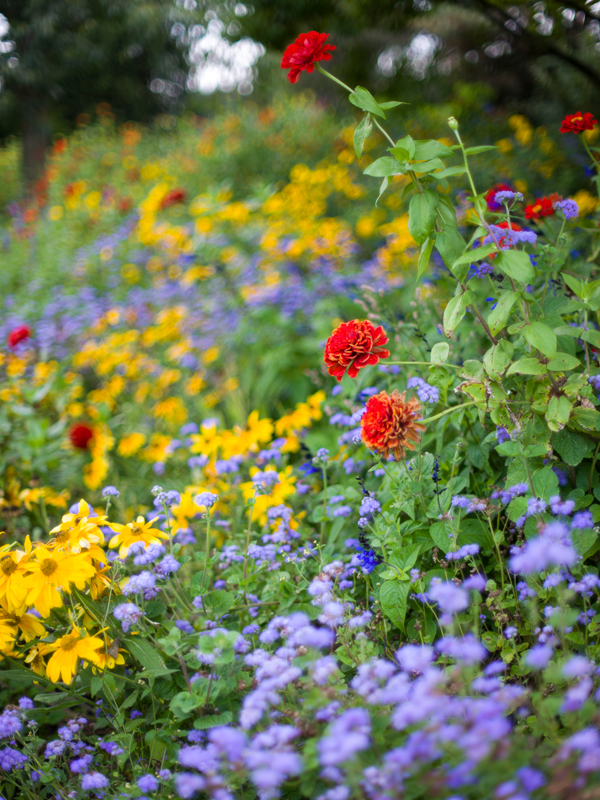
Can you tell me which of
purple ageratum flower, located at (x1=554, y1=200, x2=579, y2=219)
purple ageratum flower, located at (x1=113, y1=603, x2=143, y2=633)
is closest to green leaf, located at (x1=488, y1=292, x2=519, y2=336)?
purple ageratum flower, located at (x1=554, y1=200, x2=579, y2=219)

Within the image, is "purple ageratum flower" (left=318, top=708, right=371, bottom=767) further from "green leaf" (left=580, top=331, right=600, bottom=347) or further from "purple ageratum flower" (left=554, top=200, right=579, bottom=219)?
"purple ageratum flower" (left=554, top=200, right=579, bottom=219)

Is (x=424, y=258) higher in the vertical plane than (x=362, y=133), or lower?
lower

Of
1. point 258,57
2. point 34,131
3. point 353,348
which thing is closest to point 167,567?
point 353,348

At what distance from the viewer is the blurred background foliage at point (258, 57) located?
13.3 ft

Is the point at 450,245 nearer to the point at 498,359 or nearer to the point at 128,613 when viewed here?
the point at 498,359

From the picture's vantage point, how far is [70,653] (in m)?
1.20

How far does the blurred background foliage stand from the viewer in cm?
405

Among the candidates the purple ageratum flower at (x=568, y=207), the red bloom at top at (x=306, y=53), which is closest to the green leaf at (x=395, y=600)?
the purple ageratum flower at (x=568, y=207)

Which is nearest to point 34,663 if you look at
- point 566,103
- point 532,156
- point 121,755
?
point 121,755

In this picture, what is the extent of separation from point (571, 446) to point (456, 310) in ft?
1.47

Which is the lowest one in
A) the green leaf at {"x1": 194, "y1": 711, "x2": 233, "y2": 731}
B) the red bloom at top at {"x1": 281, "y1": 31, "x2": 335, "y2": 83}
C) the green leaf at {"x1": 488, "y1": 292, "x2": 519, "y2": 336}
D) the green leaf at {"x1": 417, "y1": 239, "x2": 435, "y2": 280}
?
the green leaf at {"x1": 194, "y1": 711, "x2": 233, "y2": 731}

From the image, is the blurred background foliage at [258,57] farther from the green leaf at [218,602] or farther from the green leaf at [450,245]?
the green leaf at [218,602]

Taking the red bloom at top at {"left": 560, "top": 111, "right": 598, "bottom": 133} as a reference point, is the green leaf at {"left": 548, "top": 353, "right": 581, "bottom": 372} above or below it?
below

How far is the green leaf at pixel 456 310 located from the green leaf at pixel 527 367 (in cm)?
16
